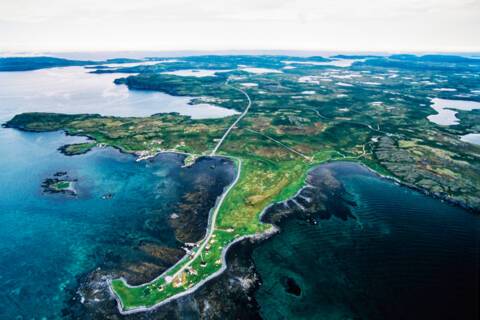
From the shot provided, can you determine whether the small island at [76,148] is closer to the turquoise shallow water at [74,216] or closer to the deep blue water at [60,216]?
the deep blue water at [60,216]

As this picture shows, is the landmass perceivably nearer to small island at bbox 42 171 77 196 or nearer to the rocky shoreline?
the rocky shoreline

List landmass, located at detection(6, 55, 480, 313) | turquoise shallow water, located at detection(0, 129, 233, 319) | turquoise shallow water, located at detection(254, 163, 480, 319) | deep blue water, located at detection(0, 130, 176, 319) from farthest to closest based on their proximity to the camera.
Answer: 1. landmass, located at detection(6, 55, 480, 313)
2. turquoise shallow water, located at detection(0, 129, 233, 319)
3. deep blue water, located at detection(0, 130, 176, 319)
4. turquoise shallow water, located at detection(254, 163, 480, 319)

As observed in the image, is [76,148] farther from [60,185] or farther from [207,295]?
[207,295]

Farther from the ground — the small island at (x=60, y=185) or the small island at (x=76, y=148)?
the small island at (x=76, y=148)

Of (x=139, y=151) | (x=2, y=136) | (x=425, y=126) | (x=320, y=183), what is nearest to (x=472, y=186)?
(x=320, y=183)

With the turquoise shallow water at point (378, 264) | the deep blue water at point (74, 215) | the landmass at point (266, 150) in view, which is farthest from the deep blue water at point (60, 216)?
the turquoise shallow water at point (378, 264)

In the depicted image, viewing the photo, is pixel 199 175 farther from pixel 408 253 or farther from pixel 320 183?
pixel 408 253

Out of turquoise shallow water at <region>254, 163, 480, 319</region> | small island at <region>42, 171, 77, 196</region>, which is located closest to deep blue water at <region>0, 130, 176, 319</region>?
small island at <region>42, 171, 77, 196</region>

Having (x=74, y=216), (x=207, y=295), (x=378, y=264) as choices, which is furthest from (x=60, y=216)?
(x=378, y=264)
